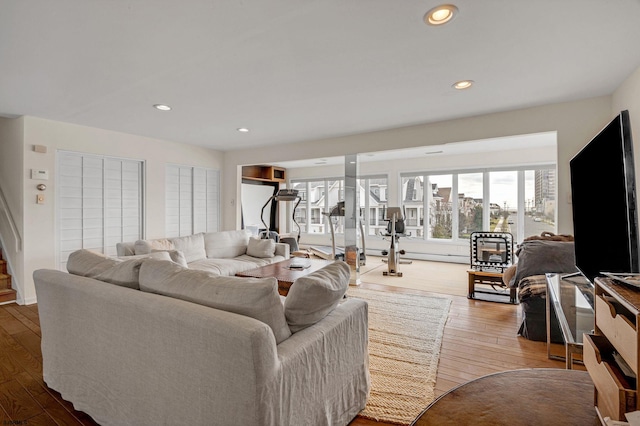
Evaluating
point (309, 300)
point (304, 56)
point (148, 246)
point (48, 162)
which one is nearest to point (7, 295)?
point (48, 162)

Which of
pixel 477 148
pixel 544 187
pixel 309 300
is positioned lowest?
pixel 309 300

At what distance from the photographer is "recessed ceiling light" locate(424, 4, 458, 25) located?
5.46 ft

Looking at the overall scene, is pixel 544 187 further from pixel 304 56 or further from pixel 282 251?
pixel 304 56

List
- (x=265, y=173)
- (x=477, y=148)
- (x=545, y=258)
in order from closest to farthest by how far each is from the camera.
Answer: (x=545, y=258)
(x=477, y=148)
(x=265, y=173)

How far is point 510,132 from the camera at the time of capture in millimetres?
3502

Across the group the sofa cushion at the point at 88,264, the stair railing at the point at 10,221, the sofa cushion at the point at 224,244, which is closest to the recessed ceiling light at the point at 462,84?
the sofa cushion at the point at 88,264

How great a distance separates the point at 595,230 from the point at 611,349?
1.16 m

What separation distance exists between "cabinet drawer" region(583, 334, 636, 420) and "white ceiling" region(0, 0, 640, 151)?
1696 millimetres

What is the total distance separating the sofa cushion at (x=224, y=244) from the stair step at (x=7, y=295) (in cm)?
235

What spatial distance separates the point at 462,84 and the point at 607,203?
5.71 ft

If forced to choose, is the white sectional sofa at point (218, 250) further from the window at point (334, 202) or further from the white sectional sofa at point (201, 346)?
the window at point (334, 202)

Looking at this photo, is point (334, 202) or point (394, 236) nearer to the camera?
point (394, 236)

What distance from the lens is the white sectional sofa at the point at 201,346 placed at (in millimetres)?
1170

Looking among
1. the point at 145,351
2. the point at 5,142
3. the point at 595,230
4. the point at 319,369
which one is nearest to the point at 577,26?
the point at 595,230
